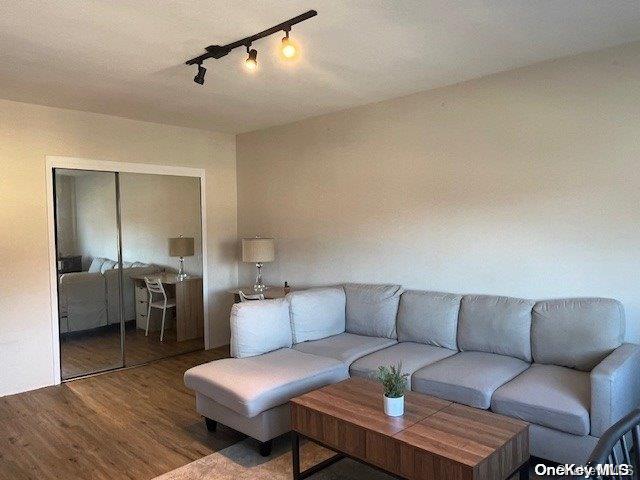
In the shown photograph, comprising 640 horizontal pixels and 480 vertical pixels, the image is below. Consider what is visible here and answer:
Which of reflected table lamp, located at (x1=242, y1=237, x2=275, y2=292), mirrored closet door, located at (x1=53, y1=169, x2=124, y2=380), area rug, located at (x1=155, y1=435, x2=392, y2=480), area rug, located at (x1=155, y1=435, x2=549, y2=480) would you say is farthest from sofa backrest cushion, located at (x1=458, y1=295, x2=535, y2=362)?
mirrored closet door, located at (x1=53, y1=169, x2=124, y2=380)

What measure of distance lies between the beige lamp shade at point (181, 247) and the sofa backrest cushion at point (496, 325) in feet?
10.2

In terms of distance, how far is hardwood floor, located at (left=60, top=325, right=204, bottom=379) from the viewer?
4.38 metres

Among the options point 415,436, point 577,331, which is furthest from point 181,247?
point 577,331

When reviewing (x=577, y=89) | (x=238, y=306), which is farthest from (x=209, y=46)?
(x=577, y=89)

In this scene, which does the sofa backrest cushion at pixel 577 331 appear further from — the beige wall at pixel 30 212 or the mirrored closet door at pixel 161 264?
the beige wall at pixel 30 212

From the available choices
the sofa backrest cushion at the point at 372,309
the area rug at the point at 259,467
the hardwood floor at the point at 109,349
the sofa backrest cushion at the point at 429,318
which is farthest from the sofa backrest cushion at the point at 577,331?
the hardwood floor at the point at 109,349

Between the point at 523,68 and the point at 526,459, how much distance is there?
2.66 m

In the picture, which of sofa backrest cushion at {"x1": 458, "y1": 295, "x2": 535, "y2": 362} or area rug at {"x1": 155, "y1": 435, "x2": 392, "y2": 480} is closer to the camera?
area rug at {"x1": 155, "y1": 435, "x2": 392, "y2": 480}

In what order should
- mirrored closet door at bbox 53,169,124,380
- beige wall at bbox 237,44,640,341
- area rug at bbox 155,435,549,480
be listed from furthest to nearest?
mirrored closet door at bbox 53,169,124,380 → beige wall at bbox 237,44,640,341 → area rug at bbox 155,435,549,480

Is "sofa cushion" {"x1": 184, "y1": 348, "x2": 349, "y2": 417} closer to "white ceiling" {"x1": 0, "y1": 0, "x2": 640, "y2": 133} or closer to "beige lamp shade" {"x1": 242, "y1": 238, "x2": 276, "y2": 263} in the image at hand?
"beige lamp shade" {"x1": 242, "y1": 238, "x2": 276, "y2": 263}

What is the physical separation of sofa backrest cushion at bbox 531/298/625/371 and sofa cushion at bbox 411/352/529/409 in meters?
0.21

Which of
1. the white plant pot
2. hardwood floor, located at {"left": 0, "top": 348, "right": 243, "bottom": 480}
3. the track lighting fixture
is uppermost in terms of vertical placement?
the track lighting fixture

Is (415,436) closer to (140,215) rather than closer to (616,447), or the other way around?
(616,447)

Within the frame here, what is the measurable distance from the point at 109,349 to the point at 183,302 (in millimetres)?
910
